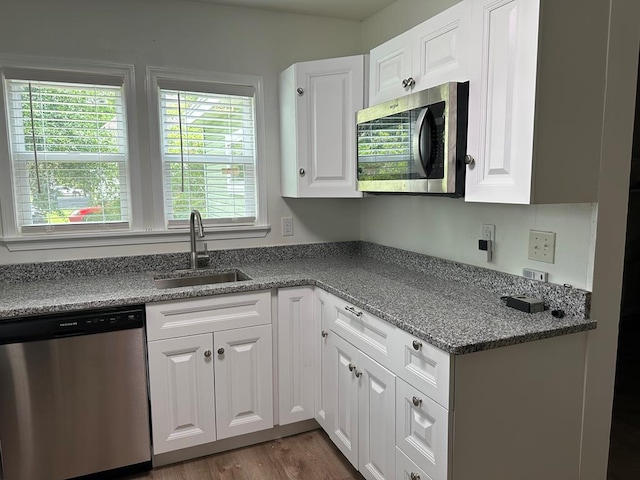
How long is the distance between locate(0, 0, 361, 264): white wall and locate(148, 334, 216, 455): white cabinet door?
2.39ft

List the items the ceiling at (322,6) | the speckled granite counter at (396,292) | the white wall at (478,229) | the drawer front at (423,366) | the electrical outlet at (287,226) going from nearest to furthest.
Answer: the drawer front at (423,366), the speckled granite counter at (396,292), the white wall at (478,229), the ceiling at (322,6), the electrical outlet at (287,226)

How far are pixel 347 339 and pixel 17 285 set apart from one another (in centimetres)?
169

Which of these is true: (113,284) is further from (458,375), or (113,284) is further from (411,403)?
(458,375)

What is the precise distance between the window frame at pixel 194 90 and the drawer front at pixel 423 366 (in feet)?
4.80

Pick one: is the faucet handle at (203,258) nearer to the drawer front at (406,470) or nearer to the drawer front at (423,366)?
the drawer front at (423,366)

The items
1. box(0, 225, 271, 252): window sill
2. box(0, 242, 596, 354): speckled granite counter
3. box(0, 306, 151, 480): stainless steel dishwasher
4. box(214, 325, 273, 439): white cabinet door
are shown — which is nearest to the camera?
box(0, 242, 596, 354): speckled granite counter

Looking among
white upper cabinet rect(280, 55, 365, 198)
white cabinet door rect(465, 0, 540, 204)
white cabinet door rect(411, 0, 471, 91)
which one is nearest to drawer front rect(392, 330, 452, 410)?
white cabinet door rect(465, 0, 540, 204)

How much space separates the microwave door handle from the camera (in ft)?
5.89

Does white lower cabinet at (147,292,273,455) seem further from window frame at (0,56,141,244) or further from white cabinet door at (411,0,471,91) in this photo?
white cabinet door at (411,0,471,91)

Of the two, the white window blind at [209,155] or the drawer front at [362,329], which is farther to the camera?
the white window blind at [209,155]

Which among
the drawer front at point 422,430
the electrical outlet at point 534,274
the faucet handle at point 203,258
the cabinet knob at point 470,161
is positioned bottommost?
the drawer front at point 422,430

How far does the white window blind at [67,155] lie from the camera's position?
2.33 m

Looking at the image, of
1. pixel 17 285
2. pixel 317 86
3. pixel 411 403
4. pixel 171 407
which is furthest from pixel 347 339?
pixel 17 285

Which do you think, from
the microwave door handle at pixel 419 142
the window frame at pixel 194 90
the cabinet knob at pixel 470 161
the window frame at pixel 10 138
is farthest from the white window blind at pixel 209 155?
the cabinet knob at pixel 470 161
